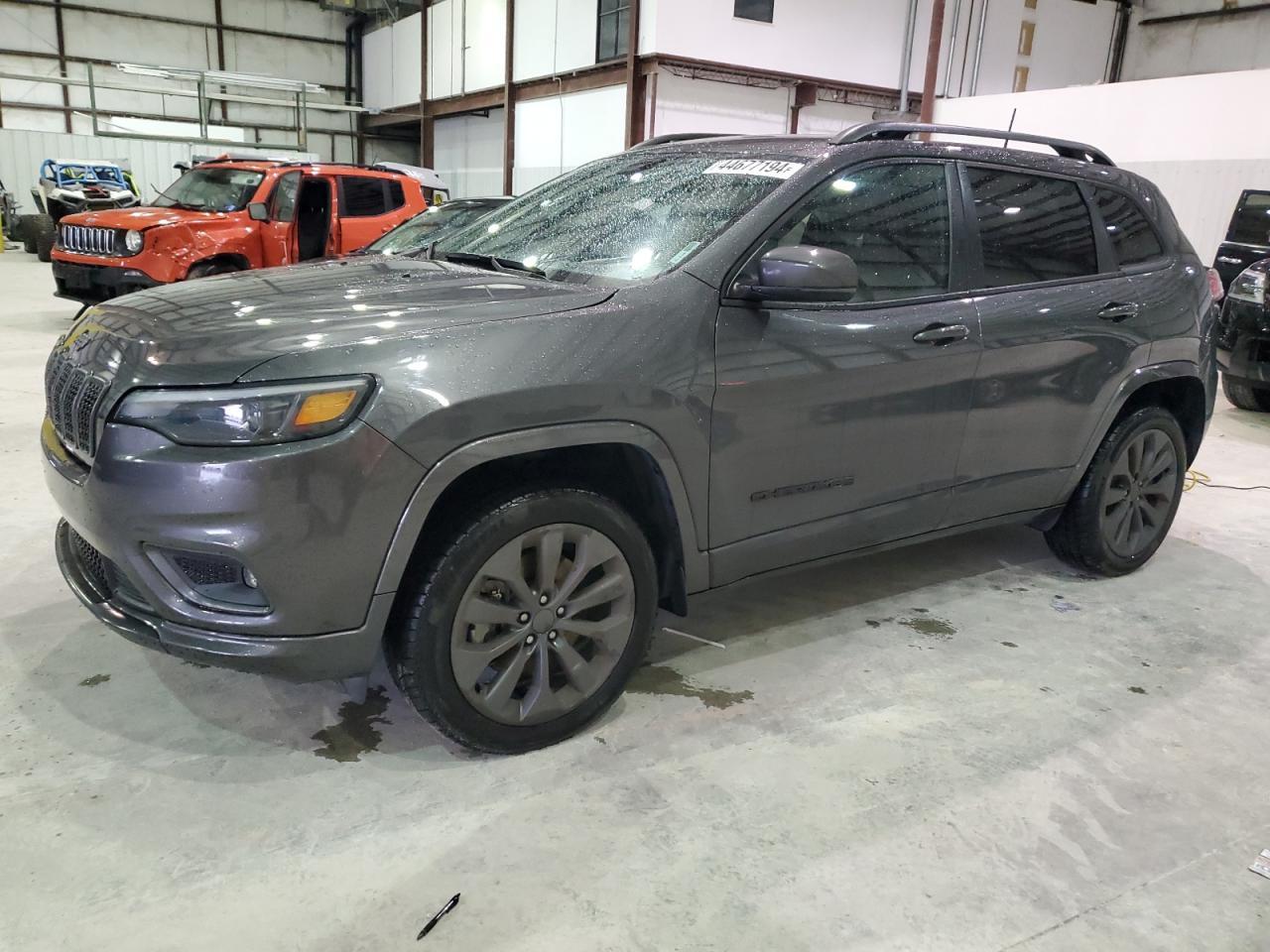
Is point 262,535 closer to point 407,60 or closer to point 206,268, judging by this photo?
point 206,268

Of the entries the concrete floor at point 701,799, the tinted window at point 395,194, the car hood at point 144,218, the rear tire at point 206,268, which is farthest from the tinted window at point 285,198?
the concrete floor at point 701,799

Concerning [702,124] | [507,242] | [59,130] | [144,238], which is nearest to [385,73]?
[59,130]

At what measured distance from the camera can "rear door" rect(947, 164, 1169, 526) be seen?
3010 mm

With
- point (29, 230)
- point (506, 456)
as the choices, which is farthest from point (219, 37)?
point (506, 456)

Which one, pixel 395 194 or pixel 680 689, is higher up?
pixel 395 194

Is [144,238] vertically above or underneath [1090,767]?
above

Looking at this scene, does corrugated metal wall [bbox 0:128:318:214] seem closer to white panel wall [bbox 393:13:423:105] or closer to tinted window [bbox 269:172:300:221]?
white panel wall [bbox 393:13:423:105]

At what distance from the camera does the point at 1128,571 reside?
12.5 feet

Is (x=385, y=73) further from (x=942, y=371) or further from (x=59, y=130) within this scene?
(x=942, y=371)

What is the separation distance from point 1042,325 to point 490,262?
180cm

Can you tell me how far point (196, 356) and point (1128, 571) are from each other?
3509 millimetres

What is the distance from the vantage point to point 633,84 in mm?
13883

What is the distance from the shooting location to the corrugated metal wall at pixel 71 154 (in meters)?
18.8

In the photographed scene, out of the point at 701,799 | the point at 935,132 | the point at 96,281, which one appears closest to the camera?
the point at 701,799
